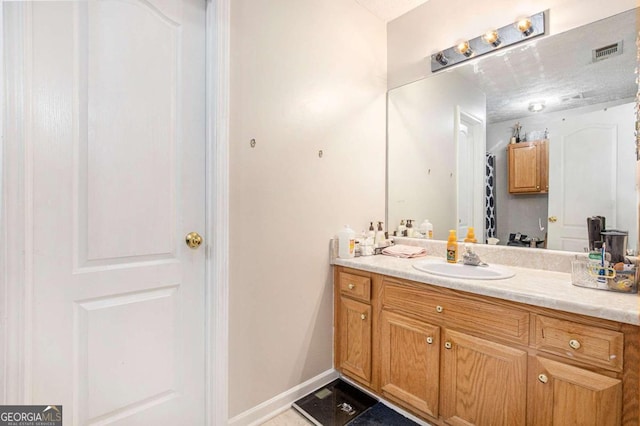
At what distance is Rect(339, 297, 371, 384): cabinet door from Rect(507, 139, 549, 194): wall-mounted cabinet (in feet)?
3.68

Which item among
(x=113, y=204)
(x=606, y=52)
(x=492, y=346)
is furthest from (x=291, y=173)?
(x=606, y=52)

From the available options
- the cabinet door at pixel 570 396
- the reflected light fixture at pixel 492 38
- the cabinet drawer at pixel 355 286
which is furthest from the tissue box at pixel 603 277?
the reflected light fixture at pixel 492 38

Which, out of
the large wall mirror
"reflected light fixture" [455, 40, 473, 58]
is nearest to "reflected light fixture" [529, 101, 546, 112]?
the large wall mirror

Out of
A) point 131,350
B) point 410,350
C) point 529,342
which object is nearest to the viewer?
point 529,342

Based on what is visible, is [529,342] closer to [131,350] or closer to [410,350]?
[410,350]

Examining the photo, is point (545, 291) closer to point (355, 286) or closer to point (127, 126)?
point (355, 286)

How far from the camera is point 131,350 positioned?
1308 mm

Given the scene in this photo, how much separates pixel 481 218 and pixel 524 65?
2.98 ft

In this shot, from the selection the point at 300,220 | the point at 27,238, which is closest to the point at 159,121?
the point at 27,238

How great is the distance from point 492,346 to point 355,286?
0.78m

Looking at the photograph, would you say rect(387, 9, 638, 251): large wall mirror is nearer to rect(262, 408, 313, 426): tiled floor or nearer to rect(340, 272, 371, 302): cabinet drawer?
rect(340, 272, 371, 302): cabinet drawer

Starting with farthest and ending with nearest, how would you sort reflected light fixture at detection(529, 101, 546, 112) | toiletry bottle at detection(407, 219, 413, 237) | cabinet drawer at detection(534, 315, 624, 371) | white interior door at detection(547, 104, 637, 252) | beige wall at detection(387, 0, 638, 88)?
toiletry bottle at detection(407, 219, 413, 237) → reflected light fixture at detection(529, 101, 546, 112) → beige wall at detection(387, 0, 638, 88) → white interior door at detection(547, 104, 637, 252) → cabinet drawer at detection(534, 315, 624, 371)

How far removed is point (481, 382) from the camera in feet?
4.37

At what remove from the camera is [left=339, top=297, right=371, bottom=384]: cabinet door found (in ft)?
5.92
